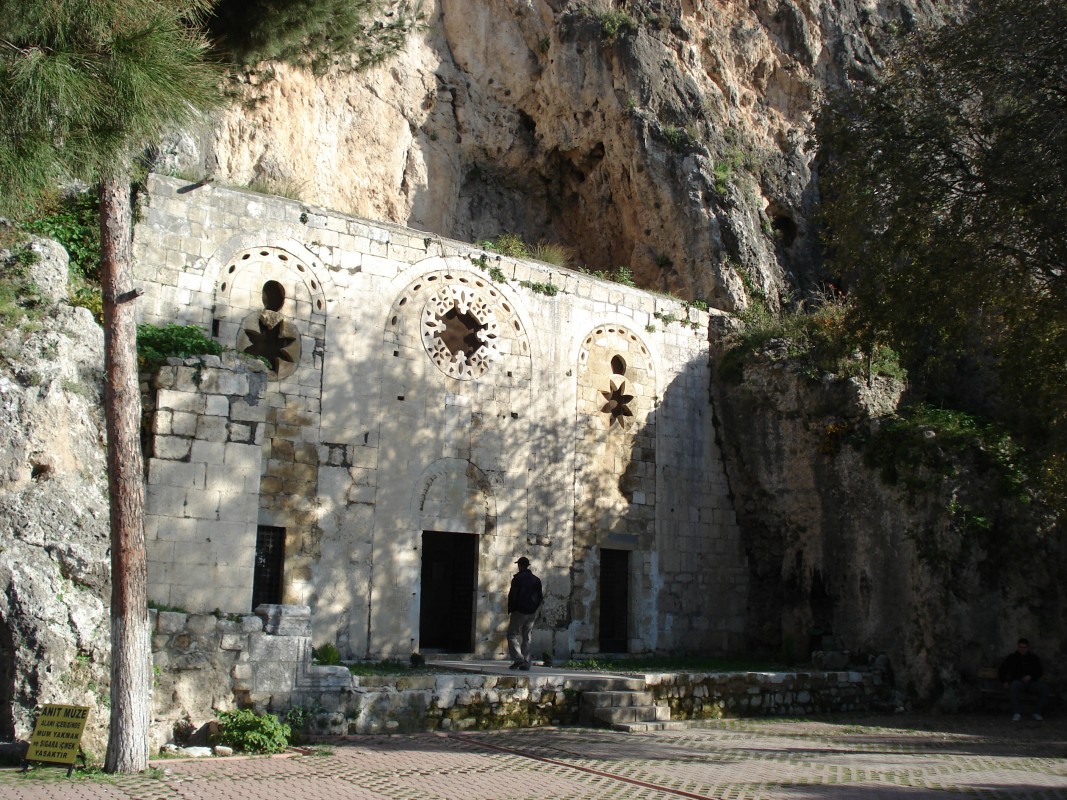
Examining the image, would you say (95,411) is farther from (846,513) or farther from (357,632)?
(846,513)

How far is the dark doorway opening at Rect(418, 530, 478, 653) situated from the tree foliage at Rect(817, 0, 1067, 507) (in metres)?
6.45

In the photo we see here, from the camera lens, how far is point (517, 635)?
12.5 metres

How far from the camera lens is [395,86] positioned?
2030 centimetres

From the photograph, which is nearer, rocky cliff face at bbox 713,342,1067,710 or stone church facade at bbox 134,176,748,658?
stone church facade at bbox 134,176,748,658

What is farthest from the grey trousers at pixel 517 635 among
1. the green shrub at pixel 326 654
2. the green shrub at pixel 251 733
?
the green shrub at pixel 251 733

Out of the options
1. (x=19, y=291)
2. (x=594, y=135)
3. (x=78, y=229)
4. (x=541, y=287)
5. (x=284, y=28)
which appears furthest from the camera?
(x=594, y=135)

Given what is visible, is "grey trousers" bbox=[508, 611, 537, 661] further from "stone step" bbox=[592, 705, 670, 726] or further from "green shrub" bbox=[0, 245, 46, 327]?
"green shrub" bbox=[0, 245, 46, 327]

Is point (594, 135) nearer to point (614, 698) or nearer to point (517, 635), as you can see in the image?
point (517, 635)

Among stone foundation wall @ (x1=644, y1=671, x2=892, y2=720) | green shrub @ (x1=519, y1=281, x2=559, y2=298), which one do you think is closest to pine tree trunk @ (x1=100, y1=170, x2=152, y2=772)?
stone foundation wall @ (x1=644, y1=671, x2=892, y2=720)

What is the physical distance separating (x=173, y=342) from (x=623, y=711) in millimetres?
6566

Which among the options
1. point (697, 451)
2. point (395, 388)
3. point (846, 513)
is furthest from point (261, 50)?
point (846, 513)

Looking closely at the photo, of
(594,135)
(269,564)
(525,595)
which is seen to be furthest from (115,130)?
(594,135)

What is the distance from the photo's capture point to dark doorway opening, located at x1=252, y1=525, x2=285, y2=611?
12.6 metres

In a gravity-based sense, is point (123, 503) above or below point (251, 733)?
above
